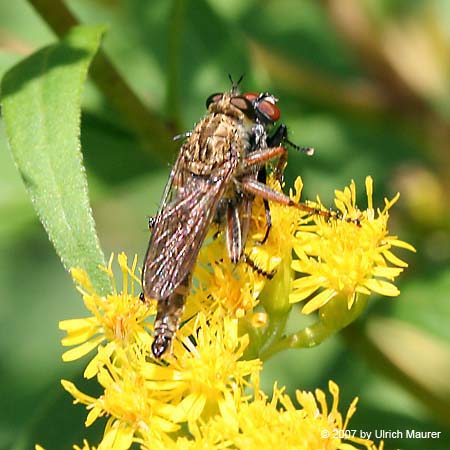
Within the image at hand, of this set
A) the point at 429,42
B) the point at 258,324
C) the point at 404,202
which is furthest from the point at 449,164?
the point at 258,324

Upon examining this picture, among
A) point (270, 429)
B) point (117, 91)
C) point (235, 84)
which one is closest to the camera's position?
point (270, 429)

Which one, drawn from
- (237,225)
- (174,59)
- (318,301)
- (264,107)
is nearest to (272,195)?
(237,225)

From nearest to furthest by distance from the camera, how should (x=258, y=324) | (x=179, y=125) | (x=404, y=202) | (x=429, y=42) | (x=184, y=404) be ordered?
(x=184, y=404), (x=258, y=324), (x=179, y=125), (x=404, y=202), (x=429, y=42)

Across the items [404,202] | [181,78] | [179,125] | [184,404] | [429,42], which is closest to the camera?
[184,404]

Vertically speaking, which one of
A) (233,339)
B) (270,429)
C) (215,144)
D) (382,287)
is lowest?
(270,429)

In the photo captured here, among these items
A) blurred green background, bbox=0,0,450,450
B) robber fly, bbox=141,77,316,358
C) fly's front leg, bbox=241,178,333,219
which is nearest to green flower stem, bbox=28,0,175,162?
blurred green background, bbox=0,0,450,450

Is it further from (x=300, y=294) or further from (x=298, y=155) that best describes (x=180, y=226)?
(x=298, y=155)

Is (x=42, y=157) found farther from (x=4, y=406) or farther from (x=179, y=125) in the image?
(x=4, y=406)
